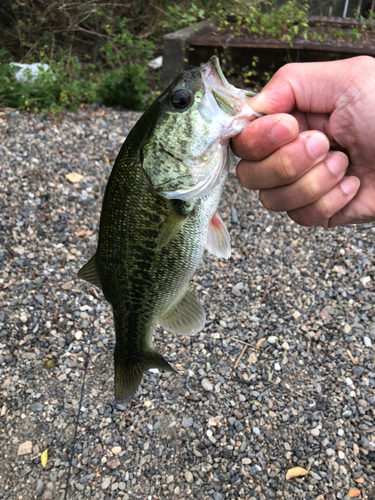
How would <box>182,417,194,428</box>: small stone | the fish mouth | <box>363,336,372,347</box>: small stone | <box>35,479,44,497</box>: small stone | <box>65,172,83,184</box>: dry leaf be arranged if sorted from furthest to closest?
<box>65,172,83,184</box>: dry leaf
<box>363,336,372,347</box>: small stone
<box>182,417,194,428</box>: small stone
<box>35,479,44,497</box>: small stone
the fish mouth

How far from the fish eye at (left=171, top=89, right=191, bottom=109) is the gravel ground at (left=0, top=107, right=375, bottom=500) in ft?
6.55

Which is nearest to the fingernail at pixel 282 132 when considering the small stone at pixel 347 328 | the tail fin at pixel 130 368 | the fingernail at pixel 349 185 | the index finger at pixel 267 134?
the index finger at pixel 267 134

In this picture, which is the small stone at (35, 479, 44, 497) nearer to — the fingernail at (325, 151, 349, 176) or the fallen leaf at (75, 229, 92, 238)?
the fallen leaf at (75, 229, 92, 238)

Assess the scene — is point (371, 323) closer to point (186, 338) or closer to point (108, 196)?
point (186, 338)

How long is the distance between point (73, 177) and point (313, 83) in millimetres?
3036

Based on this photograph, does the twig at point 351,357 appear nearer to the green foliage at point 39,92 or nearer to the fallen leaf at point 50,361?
the fallen leaf at point 50,361

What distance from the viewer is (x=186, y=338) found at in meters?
3.13

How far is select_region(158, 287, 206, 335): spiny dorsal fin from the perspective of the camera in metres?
1.78

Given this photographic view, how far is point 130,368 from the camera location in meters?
1.85

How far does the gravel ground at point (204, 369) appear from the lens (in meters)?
2.44

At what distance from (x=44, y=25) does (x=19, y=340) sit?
5070mm

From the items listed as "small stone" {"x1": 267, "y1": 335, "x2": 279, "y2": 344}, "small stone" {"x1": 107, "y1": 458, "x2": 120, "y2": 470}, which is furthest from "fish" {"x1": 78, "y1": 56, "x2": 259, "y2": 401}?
"small stone" {"x1": 267, "y1": 335, "x2": 279, "y2": 344}

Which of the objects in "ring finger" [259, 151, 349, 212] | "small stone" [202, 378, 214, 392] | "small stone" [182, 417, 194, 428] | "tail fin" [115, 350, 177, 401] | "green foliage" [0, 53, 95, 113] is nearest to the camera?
"ring finger" [259, 151, 349, 212]

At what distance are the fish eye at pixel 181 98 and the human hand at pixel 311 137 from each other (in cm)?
22
